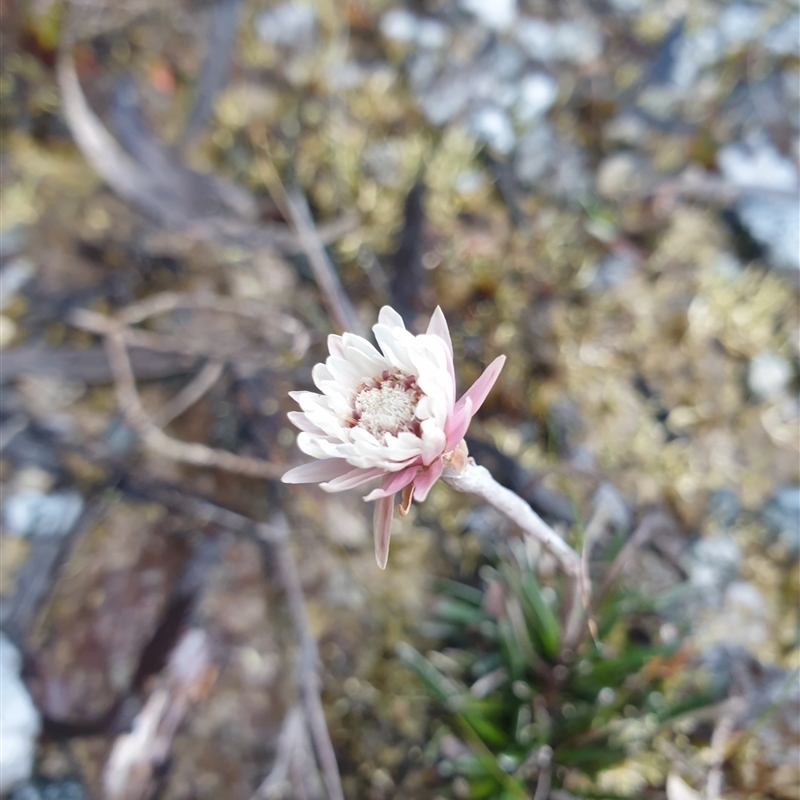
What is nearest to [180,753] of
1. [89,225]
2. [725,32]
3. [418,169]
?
[89,225]

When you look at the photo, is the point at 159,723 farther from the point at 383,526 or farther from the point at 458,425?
the point at 458,425

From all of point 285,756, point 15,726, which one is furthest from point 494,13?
point 15,726

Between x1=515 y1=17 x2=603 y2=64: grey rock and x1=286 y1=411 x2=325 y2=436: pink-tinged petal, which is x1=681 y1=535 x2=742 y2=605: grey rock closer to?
x1=286 y1=411 x2=325 y2=436: pink-tinged petal

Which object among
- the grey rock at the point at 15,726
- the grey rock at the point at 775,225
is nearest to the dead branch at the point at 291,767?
the grey rock at the point at 15,726

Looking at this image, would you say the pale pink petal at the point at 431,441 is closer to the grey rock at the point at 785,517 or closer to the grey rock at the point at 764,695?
the grey rock at the point at 764,695

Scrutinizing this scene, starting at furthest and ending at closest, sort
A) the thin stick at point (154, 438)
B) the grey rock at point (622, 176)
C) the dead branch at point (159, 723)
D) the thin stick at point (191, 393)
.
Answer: the grey rock at point (622, 176) < the thin stick at point (191, 393) < the thin stick at point (154, 438) < the dead branch at point (159, 723)
